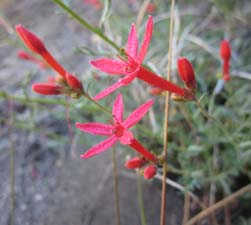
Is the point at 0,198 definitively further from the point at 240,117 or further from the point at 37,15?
the point at 37,15

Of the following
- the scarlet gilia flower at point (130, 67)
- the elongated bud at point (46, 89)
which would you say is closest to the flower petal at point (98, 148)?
the scarlet gilia flower at point (130, 67)

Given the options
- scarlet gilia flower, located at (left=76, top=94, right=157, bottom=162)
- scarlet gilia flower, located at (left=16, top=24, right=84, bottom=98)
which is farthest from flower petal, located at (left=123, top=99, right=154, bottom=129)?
scarlet gilia flower, located at (left=16, top=24, right=84, bottom=98)

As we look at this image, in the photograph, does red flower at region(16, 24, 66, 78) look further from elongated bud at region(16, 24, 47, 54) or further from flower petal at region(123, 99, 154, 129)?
flower petal at region(123, 99, 154, 129)

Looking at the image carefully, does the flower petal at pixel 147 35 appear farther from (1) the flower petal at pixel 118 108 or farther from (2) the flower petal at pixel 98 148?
(2) the flower petal at pixel 98 148

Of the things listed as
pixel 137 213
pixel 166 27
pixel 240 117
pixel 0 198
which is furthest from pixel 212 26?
pixel 0 198

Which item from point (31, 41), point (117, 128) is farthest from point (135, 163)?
point (31, 41)

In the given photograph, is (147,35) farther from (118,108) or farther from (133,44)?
(118,108)

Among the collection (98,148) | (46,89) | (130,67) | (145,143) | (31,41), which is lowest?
(145,143)
